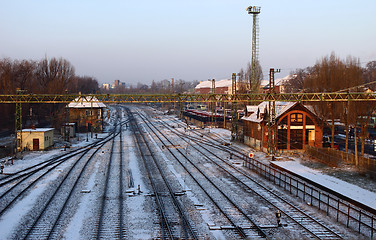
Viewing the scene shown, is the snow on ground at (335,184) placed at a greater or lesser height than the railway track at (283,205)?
greater

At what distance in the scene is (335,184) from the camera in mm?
23062

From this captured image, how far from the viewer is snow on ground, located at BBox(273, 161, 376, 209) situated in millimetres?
19650

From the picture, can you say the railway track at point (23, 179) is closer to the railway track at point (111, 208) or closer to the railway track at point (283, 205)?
the railway track at point (111, 208)

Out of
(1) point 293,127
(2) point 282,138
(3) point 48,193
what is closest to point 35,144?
(3) point 48,193

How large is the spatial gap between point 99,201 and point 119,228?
15.8 ft

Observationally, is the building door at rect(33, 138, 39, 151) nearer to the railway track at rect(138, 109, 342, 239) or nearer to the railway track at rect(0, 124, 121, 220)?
the railway track at rect(0, 124, 121, 220)

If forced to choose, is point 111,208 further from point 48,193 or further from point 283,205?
point 283,205

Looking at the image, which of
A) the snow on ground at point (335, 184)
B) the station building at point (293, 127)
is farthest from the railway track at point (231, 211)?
the station building at point (293, 127)

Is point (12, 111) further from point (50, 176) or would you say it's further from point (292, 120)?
point (292, 120)

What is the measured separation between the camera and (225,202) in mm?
19641

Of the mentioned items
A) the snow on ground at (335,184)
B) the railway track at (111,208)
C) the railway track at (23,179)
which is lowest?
the railway track at (111,208)

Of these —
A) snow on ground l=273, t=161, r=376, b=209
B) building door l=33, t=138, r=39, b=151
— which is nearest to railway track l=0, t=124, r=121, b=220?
building door l=33, t=138, r=39, b=151

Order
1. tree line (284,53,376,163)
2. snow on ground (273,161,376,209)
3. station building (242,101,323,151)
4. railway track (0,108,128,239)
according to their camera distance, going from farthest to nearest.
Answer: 1. station building (242,101,323,151)
2. tree line (284,53,376,163)
3. snow on ground (273,161,376,209)
4. railway track (0,108,128,239)

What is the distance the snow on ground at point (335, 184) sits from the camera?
1965 centimetres
